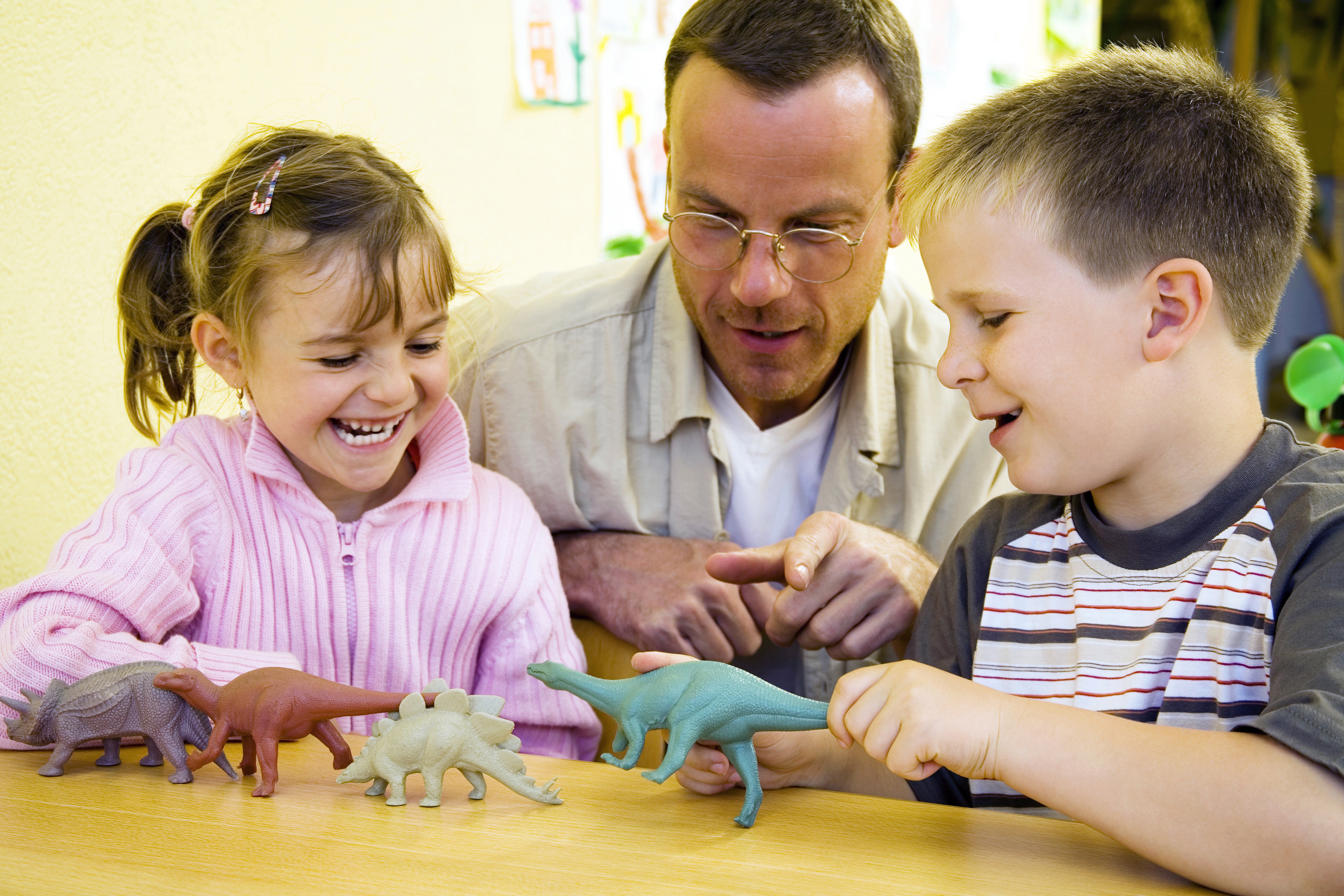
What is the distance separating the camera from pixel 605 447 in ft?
5.46

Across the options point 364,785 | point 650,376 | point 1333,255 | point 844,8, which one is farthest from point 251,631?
point 1333,255

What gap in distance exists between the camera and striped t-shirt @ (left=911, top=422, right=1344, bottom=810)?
791 mm

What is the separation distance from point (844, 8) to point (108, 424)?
1.17 metres

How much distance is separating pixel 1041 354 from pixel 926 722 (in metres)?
0.33

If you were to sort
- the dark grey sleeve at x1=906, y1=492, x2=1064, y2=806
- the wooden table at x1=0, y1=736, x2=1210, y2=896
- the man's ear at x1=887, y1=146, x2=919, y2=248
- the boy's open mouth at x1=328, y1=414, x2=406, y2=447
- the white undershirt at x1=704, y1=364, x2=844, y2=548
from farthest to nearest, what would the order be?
1. the white undershirt at x1=704, y1=364, x2=844, y2=548
2. the man's ear at x1=887, y1=146, x2=919, y2=248
3. the boy's open mouth at x1=328, y1=414, x2=406, y2=447
4. the dark grey sleeve at x1=906, y1=492, x2=1064, y2=806
5. the wooden table at x1=0, y1=736, x2=1210, y2=896

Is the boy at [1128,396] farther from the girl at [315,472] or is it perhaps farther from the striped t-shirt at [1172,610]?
the girl at [315,472]

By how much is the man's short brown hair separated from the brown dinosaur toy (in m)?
0.95

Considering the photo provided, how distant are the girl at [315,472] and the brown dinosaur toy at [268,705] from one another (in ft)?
0.48

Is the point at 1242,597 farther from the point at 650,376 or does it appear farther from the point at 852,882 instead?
the point at 650,376

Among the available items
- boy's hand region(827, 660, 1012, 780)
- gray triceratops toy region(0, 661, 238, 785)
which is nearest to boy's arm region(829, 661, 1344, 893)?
boy's hand region(827, 660, 1012, 780)

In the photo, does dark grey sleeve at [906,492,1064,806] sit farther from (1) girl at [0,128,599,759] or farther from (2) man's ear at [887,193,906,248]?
(2) man's ear at [887,193,906,248]

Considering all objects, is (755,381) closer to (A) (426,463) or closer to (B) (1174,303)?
(A) (426,463)

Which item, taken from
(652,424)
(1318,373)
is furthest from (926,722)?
(652,424)

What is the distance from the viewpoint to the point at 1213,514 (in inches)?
37.9
